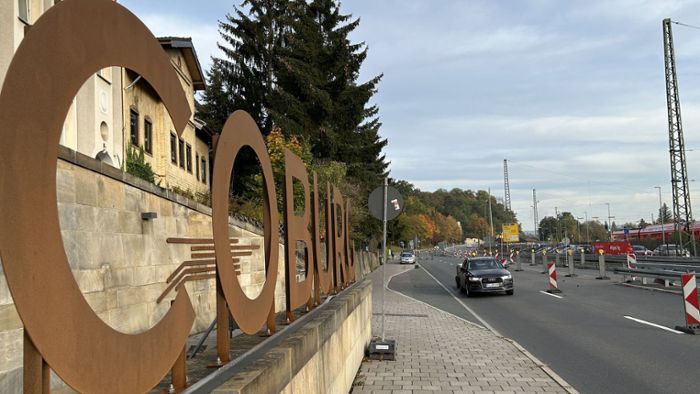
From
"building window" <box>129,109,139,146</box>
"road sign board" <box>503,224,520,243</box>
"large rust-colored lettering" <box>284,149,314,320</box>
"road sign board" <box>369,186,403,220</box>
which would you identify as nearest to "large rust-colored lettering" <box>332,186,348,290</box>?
"road sign board" <box>369,186,403,220</box>

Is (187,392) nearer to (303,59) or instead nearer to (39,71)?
(39,71)

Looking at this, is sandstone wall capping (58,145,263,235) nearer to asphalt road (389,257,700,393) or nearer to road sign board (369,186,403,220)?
road sign board (369,186,403,220)

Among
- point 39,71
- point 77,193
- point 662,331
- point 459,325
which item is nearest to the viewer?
point 39,71

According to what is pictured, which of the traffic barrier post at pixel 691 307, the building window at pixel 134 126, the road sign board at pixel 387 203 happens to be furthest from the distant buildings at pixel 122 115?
the traffic barrier post at pixel 691 307

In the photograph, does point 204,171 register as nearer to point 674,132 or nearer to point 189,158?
point 189,158

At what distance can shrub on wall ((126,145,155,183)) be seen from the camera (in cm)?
1798

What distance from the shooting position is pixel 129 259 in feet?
28.9

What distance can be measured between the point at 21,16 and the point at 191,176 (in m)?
16.2

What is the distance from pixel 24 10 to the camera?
15.0m

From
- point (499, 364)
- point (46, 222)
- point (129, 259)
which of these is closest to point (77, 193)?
point (129, 259)

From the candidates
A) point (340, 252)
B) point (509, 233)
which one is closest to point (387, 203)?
point (340, 252)

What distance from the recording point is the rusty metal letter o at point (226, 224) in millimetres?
3660

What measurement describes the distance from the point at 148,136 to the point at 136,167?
6.23 meters

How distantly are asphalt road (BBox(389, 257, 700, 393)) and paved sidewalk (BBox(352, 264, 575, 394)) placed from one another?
50cm
